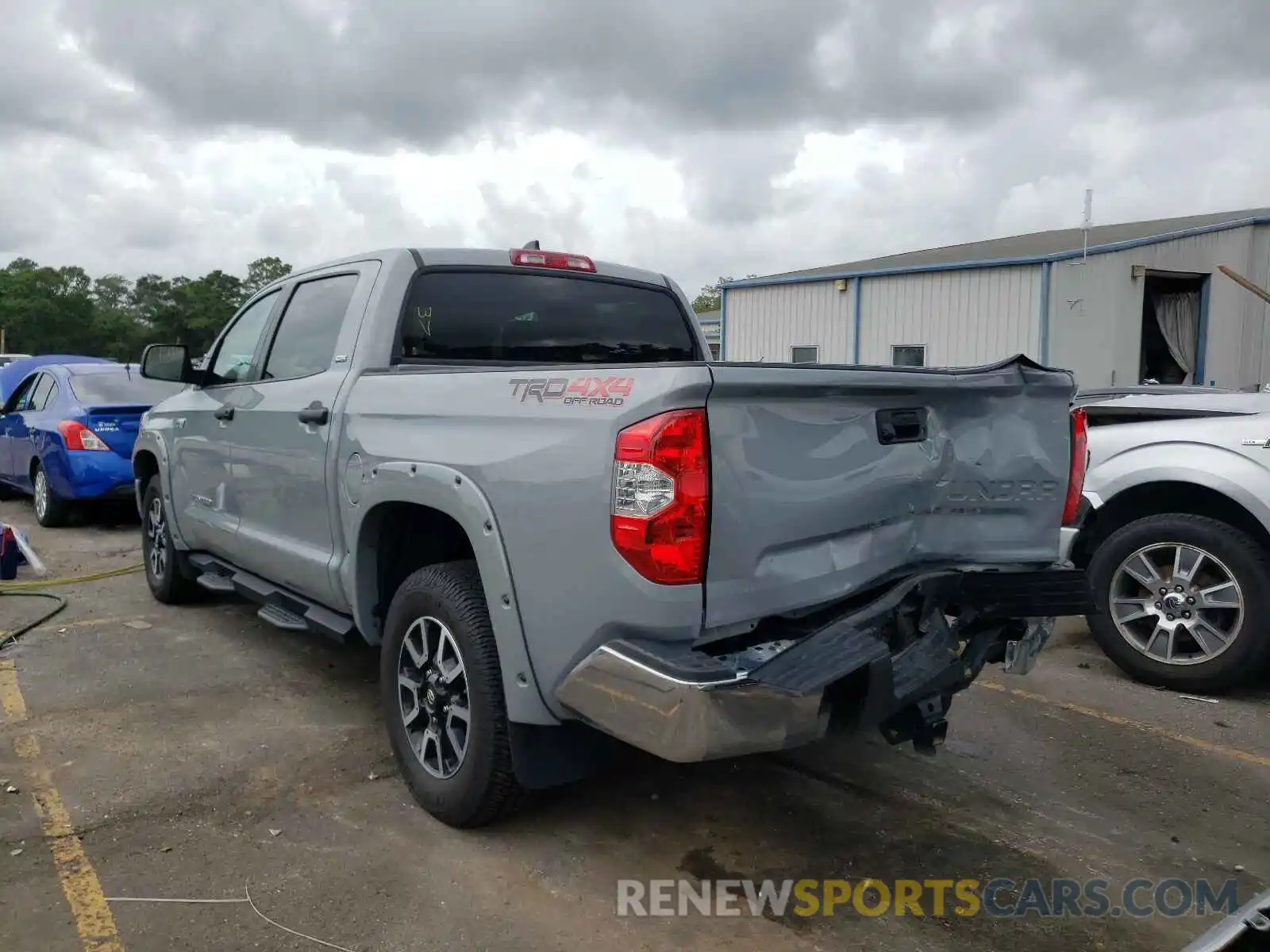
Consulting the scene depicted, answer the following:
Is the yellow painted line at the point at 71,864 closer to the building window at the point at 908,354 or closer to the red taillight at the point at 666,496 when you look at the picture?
the red taillight at the point at 666,496

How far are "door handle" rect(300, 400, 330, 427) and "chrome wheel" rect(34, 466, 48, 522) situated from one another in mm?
6376

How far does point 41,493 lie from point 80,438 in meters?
1.14

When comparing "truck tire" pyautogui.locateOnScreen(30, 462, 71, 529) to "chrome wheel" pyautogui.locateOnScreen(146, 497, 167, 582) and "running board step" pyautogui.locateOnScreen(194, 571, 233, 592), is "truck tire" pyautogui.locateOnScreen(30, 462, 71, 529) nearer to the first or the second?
"chrome wheel" pyautogui.locateOnScreen(146, 497, 167, 582)

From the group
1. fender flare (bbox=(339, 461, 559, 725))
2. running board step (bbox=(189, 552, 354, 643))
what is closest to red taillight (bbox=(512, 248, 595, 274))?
fender flare (bbox=(339, 461, 559, 725))

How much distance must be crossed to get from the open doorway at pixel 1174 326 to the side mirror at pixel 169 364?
52.3ft

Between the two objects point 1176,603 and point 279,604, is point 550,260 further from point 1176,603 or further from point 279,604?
point 1176,603

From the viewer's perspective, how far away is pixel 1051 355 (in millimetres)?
14891

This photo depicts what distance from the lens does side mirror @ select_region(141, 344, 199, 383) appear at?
5441 millimetres

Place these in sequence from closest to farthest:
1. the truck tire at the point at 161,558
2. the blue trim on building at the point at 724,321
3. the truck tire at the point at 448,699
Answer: the truck tire at the point at 448,699
the truck tire at the point at 161,558
the blue trim on building at the point at 724,321

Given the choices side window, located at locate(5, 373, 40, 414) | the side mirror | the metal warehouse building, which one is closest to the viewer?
the side mirror

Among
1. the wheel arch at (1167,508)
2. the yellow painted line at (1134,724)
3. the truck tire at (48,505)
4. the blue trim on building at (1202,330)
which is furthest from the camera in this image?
the blue trim on building at (1202,330)

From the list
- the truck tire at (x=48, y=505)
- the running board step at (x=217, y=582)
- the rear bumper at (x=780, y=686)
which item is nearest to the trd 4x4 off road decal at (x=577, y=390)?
the rear bumper at (x=780, y=686)

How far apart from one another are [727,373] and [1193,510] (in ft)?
12.3

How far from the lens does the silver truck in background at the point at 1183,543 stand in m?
4.80
